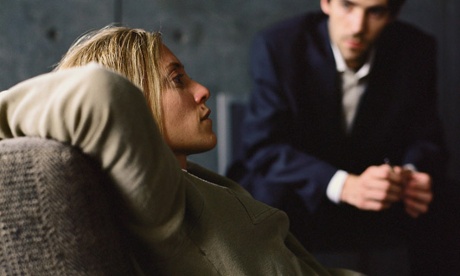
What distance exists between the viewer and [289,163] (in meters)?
2.04

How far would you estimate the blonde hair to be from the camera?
983mm

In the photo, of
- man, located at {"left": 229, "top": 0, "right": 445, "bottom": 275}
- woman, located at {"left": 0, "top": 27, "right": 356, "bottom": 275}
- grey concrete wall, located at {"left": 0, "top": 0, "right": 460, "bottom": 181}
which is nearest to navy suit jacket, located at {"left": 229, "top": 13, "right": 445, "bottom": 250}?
man, located at {"left": 229, "top": 0, "right": 445, "bottom": 275}

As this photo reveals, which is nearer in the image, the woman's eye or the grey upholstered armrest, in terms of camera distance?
the grey upholstered armrest

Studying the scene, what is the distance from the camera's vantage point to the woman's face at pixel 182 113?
1011 millimetres

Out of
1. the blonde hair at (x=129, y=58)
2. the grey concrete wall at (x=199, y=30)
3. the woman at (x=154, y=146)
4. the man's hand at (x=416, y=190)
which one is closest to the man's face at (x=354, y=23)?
the man's hand at (x=416, y=190)

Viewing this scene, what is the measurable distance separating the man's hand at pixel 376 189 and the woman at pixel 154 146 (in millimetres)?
663

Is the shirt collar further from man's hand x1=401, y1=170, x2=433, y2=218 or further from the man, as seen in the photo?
man's hand x1=401, y1=170, x2=433, y2=218

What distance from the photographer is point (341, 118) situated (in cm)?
221

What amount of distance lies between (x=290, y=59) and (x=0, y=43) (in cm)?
144

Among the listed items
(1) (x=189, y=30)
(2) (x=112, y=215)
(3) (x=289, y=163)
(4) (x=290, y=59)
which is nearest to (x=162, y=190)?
(2) (x=112, y=215)

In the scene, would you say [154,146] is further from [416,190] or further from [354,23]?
[354,23]

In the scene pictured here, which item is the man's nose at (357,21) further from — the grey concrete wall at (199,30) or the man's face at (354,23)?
the grey concrete wall at (199,30)

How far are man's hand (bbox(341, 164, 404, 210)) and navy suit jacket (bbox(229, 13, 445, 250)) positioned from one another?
122 mm

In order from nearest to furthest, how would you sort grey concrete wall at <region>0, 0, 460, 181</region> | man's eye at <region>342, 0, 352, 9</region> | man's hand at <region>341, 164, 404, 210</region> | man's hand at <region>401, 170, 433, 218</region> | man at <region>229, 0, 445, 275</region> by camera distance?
man's hand at <region>341, 164, 404, 210</region>
man's hand at <region>401, 170, 433, 218</region>
man at <region>229, 0, 445, 275</region>
man's eye at <region>342, 0, 352, 9</region>
grey concrete wall at <region>0, 0, 460, 181</region>
